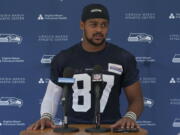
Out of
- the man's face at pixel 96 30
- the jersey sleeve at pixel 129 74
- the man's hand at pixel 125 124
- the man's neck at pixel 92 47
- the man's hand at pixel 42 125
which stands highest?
the man's face at pixel 96 30

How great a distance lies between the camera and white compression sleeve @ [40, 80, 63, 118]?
2.55 metres

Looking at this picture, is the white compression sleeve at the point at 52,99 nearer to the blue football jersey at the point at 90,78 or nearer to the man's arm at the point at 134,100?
the blue football jersey at the point at 90,78

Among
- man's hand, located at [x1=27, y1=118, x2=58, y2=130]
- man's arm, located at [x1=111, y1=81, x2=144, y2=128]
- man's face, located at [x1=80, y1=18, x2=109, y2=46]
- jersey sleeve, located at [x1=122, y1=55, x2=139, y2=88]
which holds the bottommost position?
man's hand, located at [x1=27, y1=118, x2=58, y2=130]

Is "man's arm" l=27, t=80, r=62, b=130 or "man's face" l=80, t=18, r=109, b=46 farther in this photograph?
"man's face" l=80, t=18, r=109, b=46

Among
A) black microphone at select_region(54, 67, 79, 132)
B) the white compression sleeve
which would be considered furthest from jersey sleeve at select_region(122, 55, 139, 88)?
black microphone at select_region(54, 67, 79, 132)

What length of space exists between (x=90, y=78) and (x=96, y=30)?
0.31 m

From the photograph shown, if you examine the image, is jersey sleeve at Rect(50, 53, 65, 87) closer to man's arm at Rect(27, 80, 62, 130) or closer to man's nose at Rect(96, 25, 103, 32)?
man's arm at Rect(27, 80, 62, 130)

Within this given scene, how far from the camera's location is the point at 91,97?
8.62ft

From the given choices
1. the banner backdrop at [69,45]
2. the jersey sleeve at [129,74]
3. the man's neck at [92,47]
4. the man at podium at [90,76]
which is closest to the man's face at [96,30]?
the man at podium at [90,76]

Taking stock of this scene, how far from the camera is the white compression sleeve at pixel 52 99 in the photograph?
101 inches

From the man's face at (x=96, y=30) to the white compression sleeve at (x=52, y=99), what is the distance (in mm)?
385

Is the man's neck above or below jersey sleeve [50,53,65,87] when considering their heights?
above

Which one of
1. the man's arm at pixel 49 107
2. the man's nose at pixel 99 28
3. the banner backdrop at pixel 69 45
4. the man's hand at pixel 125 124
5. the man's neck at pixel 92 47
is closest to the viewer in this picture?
the man's hand at pixel 125 124

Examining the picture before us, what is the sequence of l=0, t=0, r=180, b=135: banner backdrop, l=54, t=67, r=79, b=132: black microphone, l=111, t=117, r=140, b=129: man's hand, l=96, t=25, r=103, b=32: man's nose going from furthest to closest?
l=0, t=0, r=180, b=135: banner backdrop < l=96, t=25, r=103, b=32: man's nose < l=111, t=117, r=140, b=129: man's hand < l=54, t=67, r=79, b=132: black microphone
